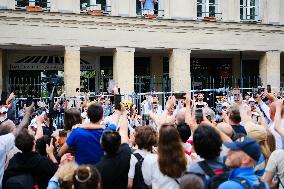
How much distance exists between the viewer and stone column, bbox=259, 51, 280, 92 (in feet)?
97.7

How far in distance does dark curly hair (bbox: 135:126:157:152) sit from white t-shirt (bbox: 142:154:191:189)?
1.01 feet

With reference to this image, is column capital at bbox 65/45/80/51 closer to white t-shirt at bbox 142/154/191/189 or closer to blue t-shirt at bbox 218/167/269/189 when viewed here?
white t-shirt at bbox 142/154/191/189

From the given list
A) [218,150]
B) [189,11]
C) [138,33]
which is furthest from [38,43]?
[218,150]

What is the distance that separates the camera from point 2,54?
27.3 meters

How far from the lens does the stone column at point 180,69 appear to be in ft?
91.6

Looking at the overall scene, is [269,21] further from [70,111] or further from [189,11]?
[70,111]

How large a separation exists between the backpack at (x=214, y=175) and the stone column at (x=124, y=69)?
71.1 feet

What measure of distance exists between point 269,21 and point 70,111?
81.2ft

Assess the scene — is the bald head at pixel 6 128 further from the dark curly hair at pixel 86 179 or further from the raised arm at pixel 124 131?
the dark curly hair at pixel 86 179

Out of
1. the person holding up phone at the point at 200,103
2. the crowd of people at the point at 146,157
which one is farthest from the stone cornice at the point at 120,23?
the crowd of people at the point at 146,157

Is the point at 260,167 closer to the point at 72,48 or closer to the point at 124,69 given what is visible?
the point at 72,48

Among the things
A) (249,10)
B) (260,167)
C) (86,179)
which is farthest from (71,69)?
(86,179)

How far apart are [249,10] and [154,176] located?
26275 mm

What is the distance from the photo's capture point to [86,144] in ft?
21.7
